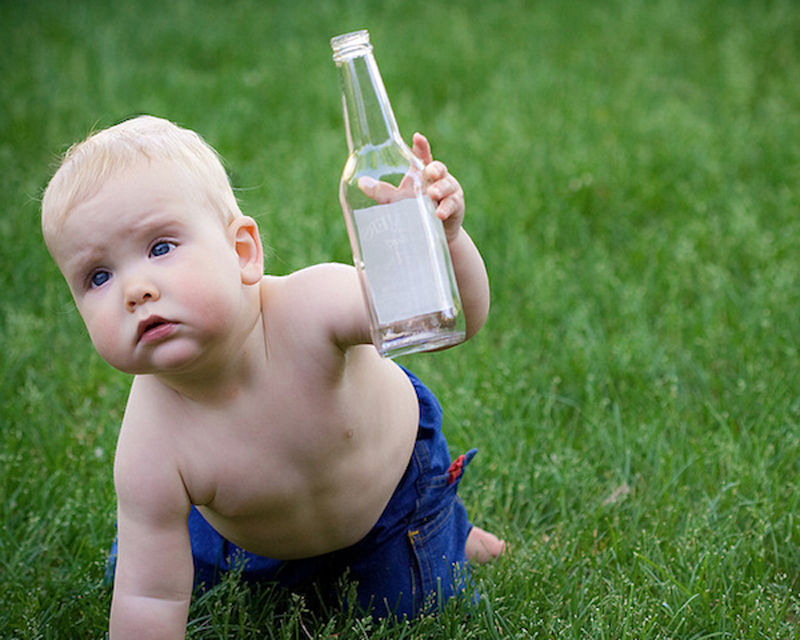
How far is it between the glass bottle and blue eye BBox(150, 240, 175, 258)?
0.26 meters

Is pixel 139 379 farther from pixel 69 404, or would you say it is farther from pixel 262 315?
pixel 69 404

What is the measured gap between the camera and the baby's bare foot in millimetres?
2053

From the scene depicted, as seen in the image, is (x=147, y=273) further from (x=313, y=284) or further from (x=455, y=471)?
(x=455, y=471)

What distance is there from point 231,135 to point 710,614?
3.22 metres

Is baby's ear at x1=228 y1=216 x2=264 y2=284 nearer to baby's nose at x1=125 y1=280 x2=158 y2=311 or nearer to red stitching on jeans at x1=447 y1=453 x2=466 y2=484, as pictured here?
baby's nose at x1=125 y1=280 x2=158 y2=311

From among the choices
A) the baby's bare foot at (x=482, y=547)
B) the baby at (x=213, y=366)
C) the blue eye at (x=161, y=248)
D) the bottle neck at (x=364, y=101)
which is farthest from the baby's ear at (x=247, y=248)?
the baby's bare foot at (x=482, y=547)

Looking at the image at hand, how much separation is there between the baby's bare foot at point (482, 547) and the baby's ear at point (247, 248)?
81cm

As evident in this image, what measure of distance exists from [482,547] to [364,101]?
1027mm

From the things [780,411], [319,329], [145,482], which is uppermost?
[319,329]

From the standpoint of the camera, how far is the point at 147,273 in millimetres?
1404

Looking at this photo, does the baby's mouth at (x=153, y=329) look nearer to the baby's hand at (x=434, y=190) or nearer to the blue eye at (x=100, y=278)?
the blue eye at (x=100, y=278)

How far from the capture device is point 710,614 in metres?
1.78

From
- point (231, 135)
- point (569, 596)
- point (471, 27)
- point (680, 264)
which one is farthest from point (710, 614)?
point (471, 27)

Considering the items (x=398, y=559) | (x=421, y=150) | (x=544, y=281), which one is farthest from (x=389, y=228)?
(x=544, y=281)
